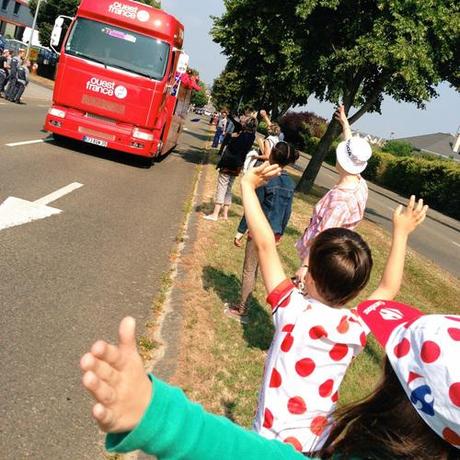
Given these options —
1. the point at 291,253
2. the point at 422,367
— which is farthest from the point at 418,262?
the point at 422,367

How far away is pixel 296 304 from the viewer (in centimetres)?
232

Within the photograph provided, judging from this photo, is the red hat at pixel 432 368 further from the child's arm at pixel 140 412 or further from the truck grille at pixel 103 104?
the truck grille at pixel 103 104

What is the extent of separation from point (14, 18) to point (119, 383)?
91.5 metres

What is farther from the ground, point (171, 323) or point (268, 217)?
point (268, 217)

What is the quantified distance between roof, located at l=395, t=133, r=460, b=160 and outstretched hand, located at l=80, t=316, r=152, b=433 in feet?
266

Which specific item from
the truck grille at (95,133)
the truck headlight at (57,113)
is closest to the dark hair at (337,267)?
the truck grille at (95,133)

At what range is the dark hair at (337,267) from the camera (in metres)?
2.41

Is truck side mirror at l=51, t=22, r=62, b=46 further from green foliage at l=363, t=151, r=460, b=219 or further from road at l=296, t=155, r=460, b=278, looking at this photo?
green foliage at l=363, t=151, r=460, b=219

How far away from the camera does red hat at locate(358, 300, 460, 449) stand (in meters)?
1.19

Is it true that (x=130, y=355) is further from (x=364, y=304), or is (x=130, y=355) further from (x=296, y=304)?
(x=296, y=304)

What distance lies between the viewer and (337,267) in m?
2.40

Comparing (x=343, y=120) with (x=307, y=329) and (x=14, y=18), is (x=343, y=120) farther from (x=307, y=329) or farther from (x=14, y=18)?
(x=14, y=18)

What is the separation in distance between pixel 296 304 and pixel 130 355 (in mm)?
1373

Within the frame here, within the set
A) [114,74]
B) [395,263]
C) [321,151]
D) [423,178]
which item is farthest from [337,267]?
[423,178]
